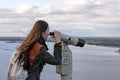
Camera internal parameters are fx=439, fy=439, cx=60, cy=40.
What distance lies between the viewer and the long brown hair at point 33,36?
3492mm

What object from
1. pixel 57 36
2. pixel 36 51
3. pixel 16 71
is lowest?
pixel 16 71

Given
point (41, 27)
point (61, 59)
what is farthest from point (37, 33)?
point (61, 59)

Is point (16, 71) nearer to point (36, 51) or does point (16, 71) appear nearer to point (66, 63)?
point (36, 51)

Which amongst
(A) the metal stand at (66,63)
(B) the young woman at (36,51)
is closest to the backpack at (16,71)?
(B) the young woman at (36,51)

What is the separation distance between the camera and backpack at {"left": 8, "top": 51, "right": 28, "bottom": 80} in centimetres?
340

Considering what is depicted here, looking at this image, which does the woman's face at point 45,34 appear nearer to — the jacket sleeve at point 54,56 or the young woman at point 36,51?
the young woman at point 36,51

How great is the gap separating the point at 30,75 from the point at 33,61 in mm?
115

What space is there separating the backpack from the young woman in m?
0.04

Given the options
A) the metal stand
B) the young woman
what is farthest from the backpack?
the metal stand

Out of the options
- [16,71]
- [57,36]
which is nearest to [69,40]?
[57,36]

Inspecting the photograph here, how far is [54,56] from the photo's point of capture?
11.6 ft

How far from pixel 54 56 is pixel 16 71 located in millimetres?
334

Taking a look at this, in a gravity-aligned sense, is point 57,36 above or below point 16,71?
above

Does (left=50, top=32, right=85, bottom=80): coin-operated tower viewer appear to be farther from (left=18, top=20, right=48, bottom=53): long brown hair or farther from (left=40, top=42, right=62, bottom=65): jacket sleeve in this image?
(left=18, top=20, right=48, bottom=53): long brown hair
